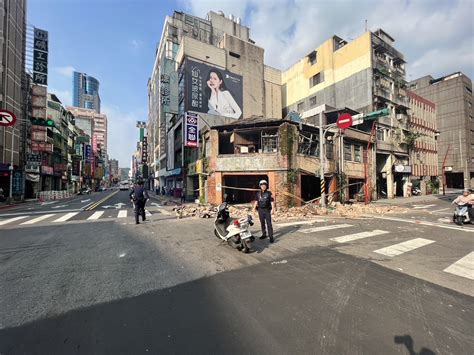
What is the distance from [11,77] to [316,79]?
41552 millimetres

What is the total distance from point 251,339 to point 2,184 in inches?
1370

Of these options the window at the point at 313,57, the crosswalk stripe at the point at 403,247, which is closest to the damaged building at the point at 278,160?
the crosswalk stripe at the point at 403,247

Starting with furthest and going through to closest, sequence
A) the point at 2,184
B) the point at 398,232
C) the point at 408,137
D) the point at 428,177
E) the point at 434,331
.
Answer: the point at 428,177 < the point at 408,137 < the point at 2,184 < the point at 398,232 < the point at 434,331

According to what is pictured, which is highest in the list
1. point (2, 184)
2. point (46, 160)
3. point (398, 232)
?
point (46, 160)

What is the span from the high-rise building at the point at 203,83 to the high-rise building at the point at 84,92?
558ft

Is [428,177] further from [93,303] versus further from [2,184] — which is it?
[2,184]

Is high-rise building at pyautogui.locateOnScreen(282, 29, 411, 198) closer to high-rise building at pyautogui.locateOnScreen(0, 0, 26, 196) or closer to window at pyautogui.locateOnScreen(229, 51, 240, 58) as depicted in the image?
window at pyautogui.locateOnScreen(229, 51, 240, 58)

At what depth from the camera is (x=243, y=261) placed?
5.57 m

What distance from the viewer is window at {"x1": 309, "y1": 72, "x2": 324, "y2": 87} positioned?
126 ft

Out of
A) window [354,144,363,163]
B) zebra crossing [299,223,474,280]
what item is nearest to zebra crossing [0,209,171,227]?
zebra crossing [299,223,474,280]

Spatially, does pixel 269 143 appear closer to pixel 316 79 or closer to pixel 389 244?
pixel 389 244

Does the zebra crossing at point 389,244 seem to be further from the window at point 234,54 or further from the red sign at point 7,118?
the window at point 234,54

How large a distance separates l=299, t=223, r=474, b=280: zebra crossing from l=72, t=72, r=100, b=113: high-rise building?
208 meters

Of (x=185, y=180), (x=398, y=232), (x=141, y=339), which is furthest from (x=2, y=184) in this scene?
(x=398, y=232)
